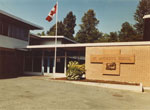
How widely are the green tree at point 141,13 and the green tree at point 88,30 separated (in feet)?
43.7

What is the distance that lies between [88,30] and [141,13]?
1756 centimetres

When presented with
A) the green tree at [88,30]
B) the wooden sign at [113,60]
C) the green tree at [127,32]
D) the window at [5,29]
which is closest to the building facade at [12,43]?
the window at [5,29]

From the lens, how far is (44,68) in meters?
22.0

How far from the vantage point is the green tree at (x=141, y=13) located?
42.6 meters

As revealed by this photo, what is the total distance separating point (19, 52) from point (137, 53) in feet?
48.5

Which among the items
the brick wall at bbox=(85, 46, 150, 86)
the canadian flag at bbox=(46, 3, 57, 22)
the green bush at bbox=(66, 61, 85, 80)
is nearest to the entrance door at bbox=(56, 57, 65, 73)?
the green bush at bbox=(66, 61, 85, 80)

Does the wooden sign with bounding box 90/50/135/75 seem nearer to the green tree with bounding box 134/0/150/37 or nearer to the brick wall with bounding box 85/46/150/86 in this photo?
the brick wall with bounding box 85/46/150/86

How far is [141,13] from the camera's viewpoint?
43.7m

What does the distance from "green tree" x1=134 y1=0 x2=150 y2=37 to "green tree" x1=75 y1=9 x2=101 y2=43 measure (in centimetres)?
1332

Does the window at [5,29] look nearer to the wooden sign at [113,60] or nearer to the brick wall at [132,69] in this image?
the brick wall at [132,69]

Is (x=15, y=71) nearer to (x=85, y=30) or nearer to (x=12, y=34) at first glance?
(x=12, y=34)

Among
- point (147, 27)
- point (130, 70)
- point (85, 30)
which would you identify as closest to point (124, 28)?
point (85, 30)

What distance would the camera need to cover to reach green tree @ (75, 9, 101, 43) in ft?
175

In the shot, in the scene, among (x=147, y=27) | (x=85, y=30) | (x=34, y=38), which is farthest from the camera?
(x=85, y=30)
